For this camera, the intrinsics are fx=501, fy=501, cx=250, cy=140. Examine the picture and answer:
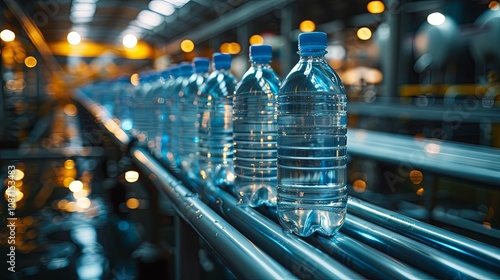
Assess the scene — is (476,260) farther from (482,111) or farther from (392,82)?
(392,82)

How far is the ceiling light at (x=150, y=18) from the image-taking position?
39.4ft

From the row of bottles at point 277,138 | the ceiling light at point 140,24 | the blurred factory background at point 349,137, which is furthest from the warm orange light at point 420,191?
the ceiling light at point 140,24

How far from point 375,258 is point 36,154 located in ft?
21.7

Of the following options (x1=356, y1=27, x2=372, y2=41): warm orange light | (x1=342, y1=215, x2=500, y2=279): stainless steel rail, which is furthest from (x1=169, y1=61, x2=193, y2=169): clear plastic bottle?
(x1=356, y1=27, x2=372, y2=41): warm orange light

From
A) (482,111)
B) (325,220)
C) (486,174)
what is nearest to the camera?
(325,220)

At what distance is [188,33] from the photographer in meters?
11.1

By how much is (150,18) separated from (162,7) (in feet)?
5.32

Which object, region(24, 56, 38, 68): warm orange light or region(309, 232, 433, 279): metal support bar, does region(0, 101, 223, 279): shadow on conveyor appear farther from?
region(24, 56, 38, 68): warm orange light

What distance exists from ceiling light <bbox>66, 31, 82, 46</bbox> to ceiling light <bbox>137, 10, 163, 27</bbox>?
2.09 m

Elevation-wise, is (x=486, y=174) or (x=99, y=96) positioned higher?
(x=99, y=96)

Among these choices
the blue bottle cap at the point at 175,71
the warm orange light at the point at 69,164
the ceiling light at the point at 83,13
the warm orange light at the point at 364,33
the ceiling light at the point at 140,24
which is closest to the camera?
the blue bottle cap at the point at 175,71

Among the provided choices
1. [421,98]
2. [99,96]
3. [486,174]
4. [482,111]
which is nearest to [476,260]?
[486,174]

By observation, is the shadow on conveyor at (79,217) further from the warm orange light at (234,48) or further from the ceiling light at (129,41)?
the ceiling light at (129,41)

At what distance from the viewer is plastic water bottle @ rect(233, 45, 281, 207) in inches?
51.7
